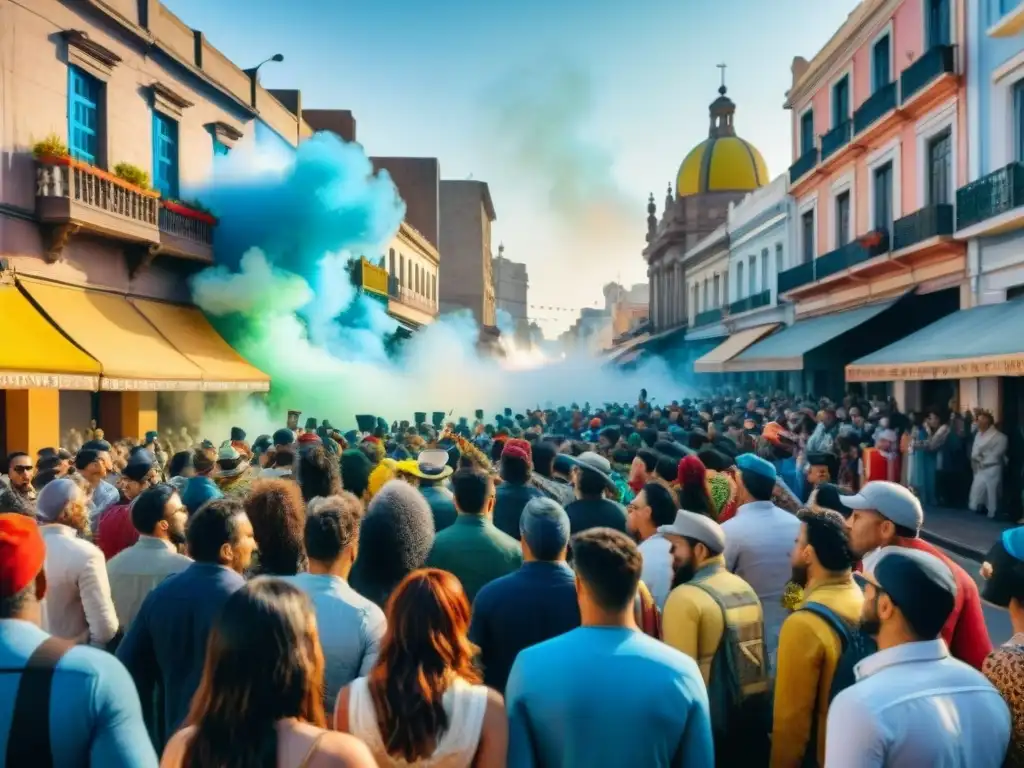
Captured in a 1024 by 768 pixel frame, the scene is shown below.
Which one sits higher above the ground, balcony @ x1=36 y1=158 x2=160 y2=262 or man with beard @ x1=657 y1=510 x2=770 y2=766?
balcony @ x1=36 y1=158 x2=160 y2=262

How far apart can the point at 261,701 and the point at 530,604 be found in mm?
1600

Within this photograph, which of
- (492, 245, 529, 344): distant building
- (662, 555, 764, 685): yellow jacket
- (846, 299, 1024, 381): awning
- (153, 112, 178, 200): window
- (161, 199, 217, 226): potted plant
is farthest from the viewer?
(492, 245, 529, 344): distant building

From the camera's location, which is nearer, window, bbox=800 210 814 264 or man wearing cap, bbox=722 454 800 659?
man wearing cap, bbox=722 454 800 659

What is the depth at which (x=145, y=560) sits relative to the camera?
4.14m

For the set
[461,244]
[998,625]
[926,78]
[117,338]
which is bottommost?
[998,625]

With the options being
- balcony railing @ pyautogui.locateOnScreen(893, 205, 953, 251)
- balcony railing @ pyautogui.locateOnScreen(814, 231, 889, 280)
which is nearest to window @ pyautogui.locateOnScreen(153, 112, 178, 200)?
balcony railing @ pyautogui.locateOnScreen(893, 205, 953, 251)

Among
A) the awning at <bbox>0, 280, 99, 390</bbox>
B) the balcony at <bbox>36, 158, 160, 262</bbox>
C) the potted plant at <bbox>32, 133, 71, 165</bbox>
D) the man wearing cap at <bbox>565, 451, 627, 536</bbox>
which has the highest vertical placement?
the potted plant at <bbox>32, 133, 71, 165</bbox>

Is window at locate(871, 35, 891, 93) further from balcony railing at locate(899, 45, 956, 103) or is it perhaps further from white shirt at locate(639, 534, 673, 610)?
white shirt at locate(639, 534, 673, 610)

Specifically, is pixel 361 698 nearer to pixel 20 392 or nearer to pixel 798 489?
pixel 798 489

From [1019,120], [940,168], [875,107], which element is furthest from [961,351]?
[875,107]

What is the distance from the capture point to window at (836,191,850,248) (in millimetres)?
22500

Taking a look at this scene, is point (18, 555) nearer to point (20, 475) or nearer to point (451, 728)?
point (451, 728)

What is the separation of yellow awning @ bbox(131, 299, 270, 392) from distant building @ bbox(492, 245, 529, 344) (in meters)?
88.1

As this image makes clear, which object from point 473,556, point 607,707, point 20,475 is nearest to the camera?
point 607,707
